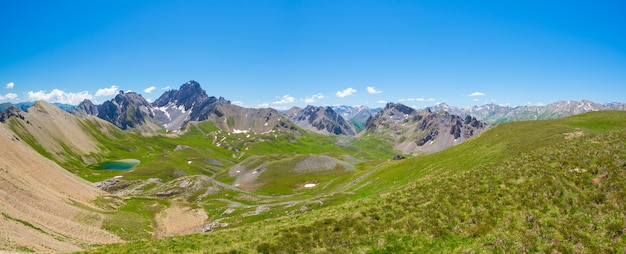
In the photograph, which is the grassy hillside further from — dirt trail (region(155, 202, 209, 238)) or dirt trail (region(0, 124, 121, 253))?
dirt trail (region(155, 202, 209, 238))

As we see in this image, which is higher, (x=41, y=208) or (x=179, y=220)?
(x=41, y=208)

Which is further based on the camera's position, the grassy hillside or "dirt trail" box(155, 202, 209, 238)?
"dirt trail" box(155, 202, 209, 238)

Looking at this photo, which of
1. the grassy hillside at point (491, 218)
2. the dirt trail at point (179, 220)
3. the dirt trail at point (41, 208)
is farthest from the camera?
the dirt trail at point (179, 220)

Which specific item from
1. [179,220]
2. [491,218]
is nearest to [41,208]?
[179,220]

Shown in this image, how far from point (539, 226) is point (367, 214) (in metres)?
14.0

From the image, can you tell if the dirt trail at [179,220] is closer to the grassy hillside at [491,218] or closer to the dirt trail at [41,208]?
the dirt trail at [41,208]

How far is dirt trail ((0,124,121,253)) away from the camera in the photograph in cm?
4066

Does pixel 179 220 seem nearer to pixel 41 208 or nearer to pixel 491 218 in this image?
pixel 41 208

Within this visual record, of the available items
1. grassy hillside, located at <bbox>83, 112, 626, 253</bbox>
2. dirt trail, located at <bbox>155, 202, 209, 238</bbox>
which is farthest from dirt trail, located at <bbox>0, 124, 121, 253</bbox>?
grassy hillside, located at <bbox>83, 112, 626, 253</bbox>

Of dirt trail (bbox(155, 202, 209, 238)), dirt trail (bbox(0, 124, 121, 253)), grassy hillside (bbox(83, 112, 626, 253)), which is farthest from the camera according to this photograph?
dirt trail (bbox(155, 202, 209, 238))

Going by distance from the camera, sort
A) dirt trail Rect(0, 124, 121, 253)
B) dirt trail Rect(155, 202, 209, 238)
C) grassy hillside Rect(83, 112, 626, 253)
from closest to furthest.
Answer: grassy hillside Rect(83, 112, 626, 253), dirt trail Rect(0, 124, 121, 253), dirt trail Rect(155, 202, 209, 238)

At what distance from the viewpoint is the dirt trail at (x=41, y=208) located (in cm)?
4066

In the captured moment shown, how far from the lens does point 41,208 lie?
58.3 meters

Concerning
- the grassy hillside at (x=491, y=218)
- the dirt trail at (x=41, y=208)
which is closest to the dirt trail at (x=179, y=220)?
the dirt trail at (x=41, y=208)
